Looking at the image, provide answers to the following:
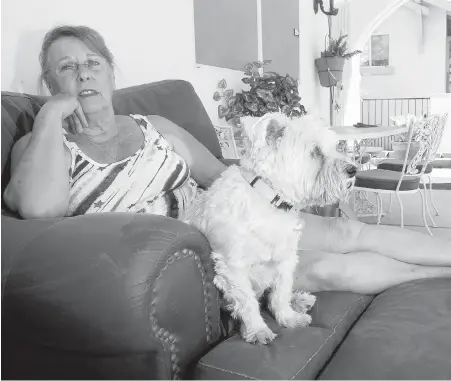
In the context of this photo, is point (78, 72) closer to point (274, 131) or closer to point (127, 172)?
point (127, 172)

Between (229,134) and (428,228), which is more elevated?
(229,134)

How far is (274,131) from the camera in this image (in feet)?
4.34

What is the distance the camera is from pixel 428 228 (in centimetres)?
387

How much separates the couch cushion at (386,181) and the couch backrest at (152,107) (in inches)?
77.3

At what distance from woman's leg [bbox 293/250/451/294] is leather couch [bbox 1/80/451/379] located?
29 cm

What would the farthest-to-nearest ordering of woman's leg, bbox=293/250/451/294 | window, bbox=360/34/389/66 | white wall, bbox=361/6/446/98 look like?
1. window, bbox=360/34/389/66
2. white wall, bbox=361/6/446/98
3. woman's leg, bbox=293/250/451/294

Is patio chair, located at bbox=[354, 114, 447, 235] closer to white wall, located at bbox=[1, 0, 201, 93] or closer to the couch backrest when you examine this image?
white wall, located at bbox=[1, 0, 201, 93]

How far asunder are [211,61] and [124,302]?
2814 mm

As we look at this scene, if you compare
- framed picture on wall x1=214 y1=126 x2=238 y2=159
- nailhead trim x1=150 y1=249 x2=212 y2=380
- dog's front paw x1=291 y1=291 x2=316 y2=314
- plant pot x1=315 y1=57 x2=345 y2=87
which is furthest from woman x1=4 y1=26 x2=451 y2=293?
plant pot x1=315 y1=57 x2=345 y2=87

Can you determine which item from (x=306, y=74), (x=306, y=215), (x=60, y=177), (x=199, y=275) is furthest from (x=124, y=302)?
(x=306, y=74)

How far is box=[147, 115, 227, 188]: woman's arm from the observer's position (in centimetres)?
169

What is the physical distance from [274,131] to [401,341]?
2.00 ft

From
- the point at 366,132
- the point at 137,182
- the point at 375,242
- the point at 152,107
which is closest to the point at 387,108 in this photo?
the point at 366,132

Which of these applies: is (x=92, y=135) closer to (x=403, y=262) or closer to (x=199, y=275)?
(x=199, y=275)
